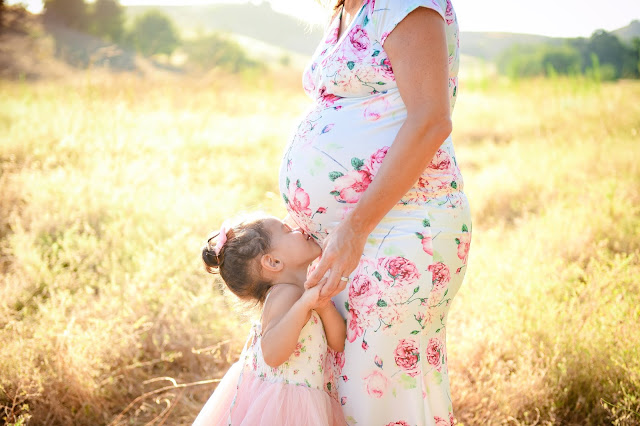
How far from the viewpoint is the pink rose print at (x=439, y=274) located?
1.57m

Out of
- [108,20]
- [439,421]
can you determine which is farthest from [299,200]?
[108,20]

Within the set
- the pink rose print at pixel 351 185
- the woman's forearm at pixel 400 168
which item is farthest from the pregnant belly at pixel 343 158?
the woman's forearm at pixel 400 168

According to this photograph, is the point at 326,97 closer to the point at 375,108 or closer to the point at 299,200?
the point at 375,108

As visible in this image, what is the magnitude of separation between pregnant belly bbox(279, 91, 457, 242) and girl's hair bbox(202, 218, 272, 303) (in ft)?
0.65

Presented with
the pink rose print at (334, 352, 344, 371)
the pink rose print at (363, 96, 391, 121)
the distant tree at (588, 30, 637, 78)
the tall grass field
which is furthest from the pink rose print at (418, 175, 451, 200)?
the distant tree at (588, 30, 637, 78)

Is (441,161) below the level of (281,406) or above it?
above

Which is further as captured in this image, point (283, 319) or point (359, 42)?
point (283, 319)

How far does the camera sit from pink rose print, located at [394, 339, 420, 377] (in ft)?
5.22

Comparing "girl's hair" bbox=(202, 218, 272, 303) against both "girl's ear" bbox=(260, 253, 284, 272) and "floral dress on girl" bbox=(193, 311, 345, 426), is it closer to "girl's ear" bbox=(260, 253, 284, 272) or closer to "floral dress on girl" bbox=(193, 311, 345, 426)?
"girl's ear" bbox=(260, 253, 284, 272)

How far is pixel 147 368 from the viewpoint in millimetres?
3113

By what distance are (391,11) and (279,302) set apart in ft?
3.07

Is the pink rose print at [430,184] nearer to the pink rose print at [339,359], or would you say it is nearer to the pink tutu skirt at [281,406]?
the pink rose print at [339,359]

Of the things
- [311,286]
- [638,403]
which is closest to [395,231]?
[311,286]

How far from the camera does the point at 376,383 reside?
1.61 meters
